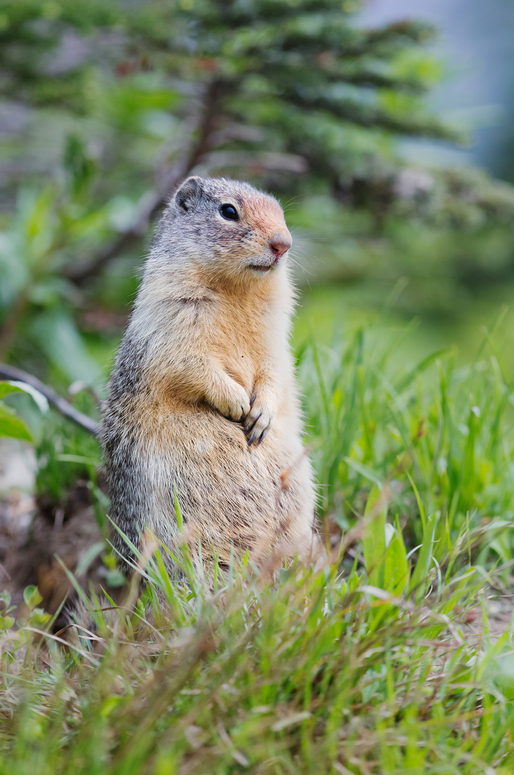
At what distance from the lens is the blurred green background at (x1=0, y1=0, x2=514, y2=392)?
4.69m

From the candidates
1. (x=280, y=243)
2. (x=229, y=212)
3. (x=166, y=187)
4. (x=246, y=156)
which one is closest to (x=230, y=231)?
(x=229, y=212)

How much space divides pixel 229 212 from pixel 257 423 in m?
0.96

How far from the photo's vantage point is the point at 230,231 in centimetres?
273

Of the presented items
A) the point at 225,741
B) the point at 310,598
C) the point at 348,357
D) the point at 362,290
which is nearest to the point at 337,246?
the point at 362,290

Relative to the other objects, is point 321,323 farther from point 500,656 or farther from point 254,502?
point 500,656

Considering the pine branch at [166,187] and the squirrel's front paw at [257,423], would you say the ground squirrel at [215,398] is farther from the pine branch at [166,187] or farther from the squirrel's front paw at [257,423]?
the pine branch at [166,187]

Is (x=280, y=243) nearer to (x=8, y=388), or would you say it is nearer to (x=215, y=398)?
(x=215, y=398)

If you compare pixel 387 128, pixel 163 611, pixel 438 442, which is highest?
pixel 387 128

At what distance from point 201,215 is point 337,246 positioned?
14.5 ft

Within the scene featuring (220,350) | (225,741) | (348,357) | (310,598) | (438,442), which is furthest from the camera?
(348,357)

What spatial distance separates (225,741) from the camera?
143cm

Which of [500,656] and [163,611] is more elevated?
[500,656]

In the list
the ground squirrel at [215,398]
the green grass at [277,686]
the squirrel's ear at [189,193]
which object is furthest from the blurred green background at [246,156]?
the green grass at [277,686]

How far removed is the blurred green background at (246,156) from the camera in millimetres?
4691
